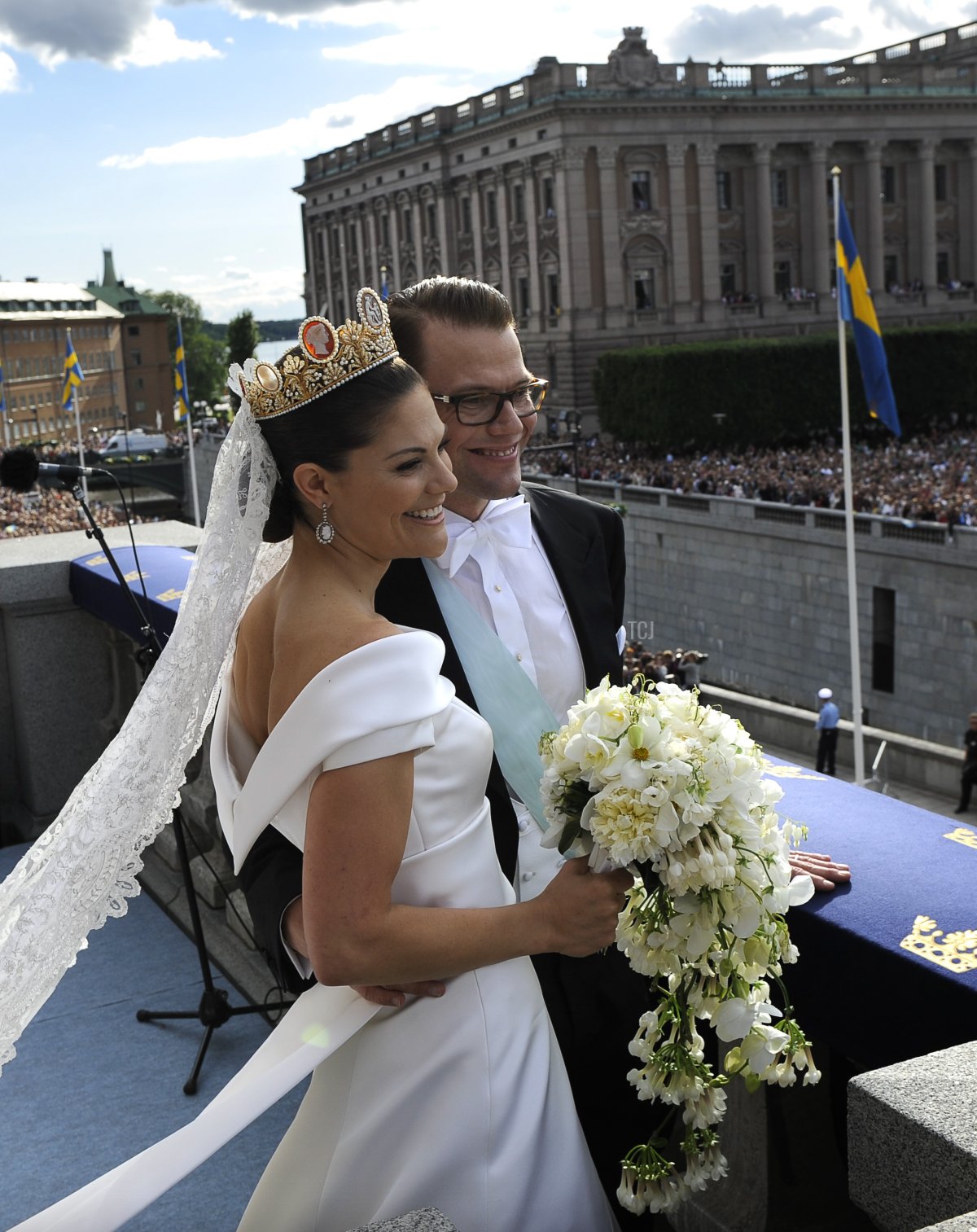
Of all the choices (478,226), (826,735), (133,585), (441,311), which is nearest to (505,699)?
(441,311)

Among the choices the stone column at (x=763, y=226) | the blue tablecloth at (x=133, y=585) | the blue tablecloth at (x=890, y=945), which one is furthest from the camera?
the stone column at (x=763, y=226)

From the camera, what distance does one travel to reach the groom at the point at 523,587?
2.53 m

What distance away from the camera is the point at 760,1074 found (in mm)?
1960

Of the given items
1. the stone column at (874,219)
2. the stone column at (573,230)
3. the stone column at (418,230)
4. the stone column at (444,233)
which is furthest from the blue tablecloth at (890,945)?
the stone column at (418,230)

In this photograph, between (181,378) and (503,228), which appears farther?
(503,228)

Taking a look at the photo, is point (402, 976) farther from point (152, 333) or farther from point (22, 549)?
point (152, 333)

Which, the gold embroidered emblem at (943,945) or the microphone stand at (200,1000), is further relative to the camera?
the microphone stand at (200,1000)

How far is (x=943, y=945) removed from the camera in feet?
6.92

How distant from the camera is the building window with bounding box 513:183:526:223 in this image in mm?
61969

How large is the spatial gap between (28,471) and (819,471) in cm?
3538

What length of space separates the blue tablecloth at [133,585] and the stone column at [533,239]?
55.6 metres

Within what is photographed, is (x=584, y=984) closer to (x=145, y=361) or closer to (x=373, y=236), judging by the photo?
(x=373, y=236)

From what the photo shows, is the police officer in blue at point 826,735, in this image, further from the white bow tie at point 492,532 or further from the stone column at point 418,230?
the stone column at point 418,230

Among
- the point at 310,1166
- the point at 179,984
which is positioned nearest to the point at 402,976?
the point at 310,1166
